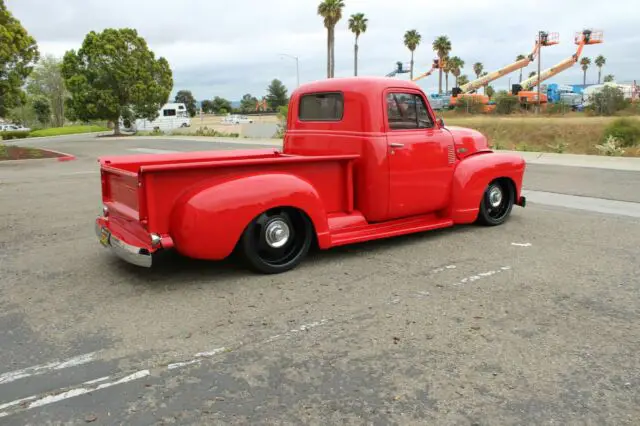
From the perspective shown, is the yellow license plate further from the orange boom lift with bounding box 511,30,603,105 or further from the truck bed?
the orange boom lift with bounding box 511,30,603,105

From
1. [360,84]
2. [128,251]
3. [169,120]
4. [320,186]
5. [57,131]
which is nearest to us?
[128,251]

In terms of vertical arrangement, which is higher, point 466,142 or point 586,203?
point 466,142

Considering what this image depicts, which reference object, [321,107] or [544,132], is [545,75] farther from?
[321,107]

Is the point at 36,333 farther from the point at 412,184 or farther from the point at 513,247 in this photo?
the point at 513,247

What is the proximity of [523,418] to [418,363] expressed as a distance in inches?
28.2

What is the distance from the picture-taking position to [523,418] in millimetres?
2684

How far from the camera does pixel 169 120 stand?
6012 centimetres

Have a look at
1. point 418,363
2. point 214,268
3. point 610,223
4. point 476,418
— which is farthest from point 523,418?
point 610,223

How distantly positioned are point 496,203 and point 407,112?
198cm

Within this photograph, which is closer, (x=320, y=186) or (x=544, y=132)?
(x=320, y=186)

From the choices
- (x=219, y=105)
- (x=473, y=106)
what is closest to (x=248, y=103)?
(x=219, y=105)

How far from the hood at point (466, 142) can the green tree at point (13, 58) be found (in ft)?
59.2

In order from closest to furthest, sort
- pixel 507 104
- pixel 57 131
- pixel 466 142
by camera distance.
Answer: pixel 466 142 < pixel 57 131 < pixel 507 104

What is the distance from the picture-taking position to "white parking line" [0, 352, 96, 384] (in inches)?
124
